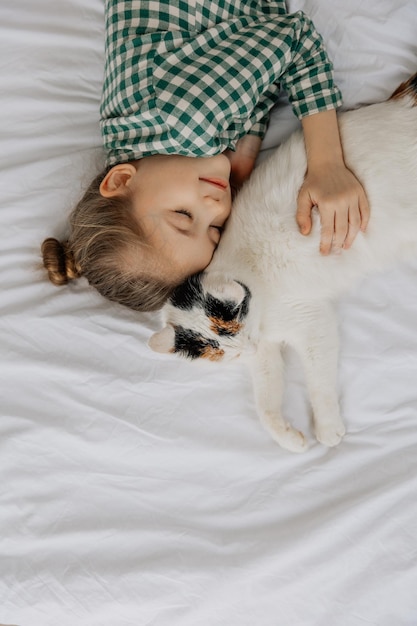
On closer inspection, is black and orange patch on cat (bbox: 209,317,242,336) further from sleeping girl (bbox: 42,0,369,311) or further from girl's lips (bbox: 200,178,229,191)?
girl's lips (bbox: 200,178,229,191)

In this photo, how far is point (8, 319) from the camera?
4.18ft

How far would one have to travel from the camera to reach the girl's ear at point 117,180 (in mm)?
1141

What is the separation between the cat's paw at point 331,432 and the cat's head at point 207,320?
0.28 metres

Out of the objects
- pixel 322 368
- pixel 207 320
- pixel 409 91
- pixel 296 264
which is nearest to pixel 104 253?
pixel 207 320

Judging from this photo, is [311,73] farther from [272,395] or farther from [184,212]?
[272,395]

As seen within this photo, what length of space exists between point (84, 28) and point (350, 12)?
2.23 feet

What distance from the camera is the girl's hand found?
1138 mm

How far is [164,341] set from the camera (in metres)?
1.12

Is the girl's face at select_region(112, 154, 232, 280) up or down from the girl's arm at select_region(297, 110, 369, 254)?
down

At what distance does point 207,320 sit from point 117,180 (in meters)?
0.38

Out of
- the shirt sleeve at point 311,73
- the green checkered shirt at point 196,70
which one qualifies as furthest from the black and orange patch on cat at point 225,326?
the shirt sleeve at point 311,73

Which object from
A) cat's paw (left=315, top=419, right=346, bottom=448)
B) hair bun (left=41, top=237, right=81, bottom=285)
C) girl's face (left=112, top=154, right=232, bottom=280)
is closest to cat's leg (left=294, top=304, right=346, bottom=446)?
cat's paw (left=315, top=419, right=346, bottom=448)

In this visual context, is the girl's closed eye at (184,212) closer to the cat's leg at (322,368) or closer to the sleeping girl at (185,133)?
the sleeping girl at (185,133)

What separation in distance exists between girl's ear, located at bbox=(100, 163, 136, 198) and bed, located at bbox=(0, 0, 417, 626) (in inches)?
8.2
